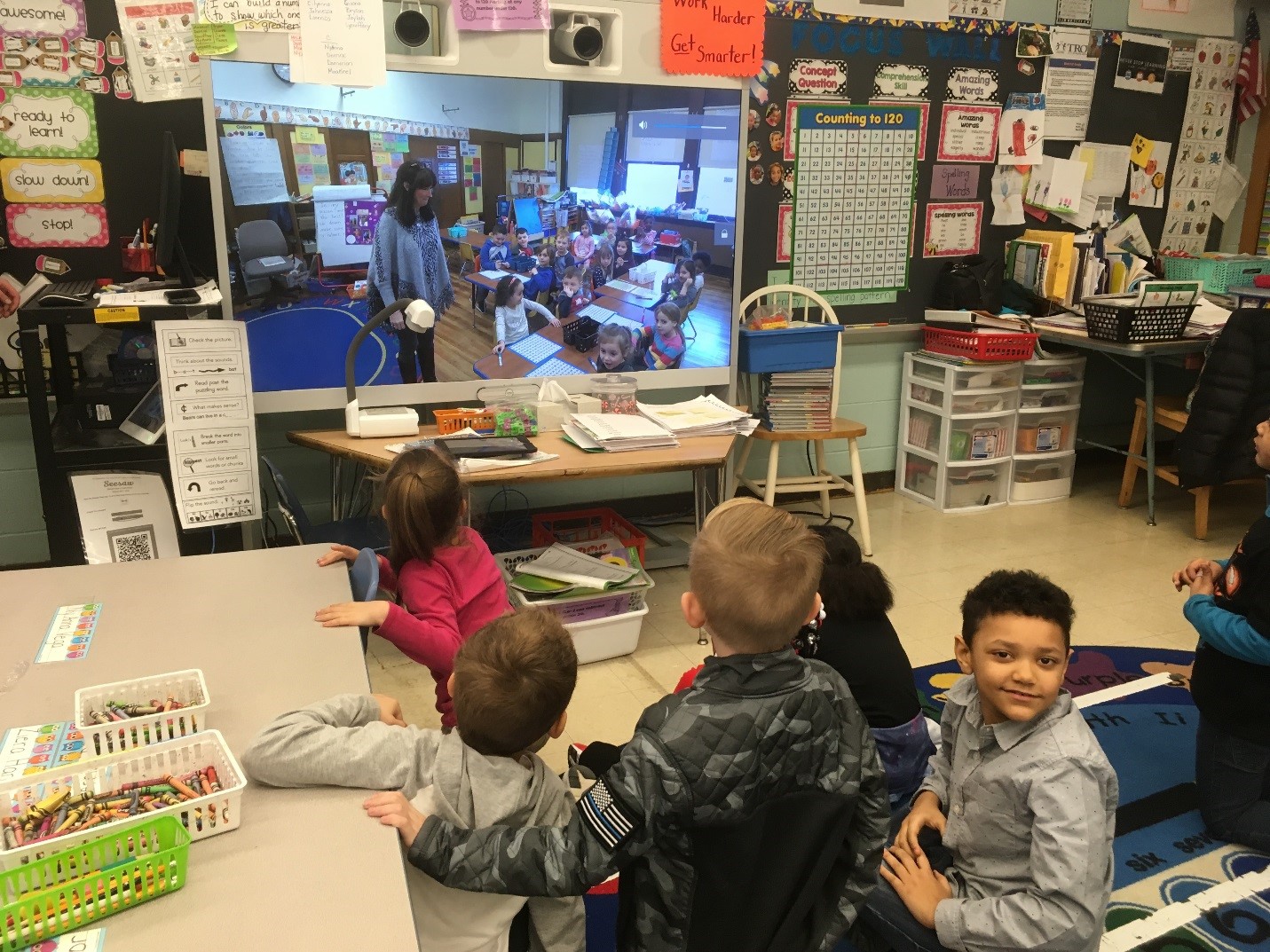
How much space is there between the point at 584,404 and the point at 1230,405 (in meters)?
2.43

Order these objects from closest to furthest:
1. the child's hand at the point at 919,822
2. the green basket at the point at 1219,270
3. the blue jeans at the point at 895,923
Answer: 1. the blue jeans at the point at 895,923
2. the child's hand at the point at 919,822
3. the green basket at the point at 1219,270

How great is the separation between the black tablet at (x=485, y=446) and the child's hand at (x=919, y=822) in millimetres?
1578

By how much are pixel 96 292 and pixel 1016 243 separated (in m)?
3.74

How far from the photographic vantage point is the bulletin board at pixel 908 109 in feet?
12.9

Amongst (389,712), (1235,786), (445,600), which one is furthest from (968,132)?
(389,712)

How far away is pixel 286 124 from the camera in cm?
285

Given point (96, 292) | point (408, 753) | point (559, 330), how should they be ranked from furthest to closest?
point (559, 330), point (96, 292), point (408, 753)

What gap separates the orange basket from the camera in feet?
10.1

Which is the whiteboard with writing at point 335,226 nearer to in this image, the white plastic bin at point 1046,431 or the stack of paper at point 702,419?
the stack of paper at point 702,419

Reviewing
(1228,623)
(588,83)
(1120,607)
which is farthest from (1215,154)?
(1228,623)

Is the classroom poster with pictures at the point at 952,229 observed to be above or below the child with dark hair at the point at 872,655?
above

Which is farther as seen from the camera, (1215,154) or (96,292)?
(1215,154)

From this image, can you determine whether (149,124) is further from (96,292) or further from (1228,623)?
(1228,623)

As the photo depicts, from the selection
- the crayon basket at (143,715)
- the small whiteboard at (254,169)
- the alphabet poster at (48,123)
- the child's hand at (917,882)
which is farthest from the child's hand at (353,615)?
the alphabet poster at (48,123)
